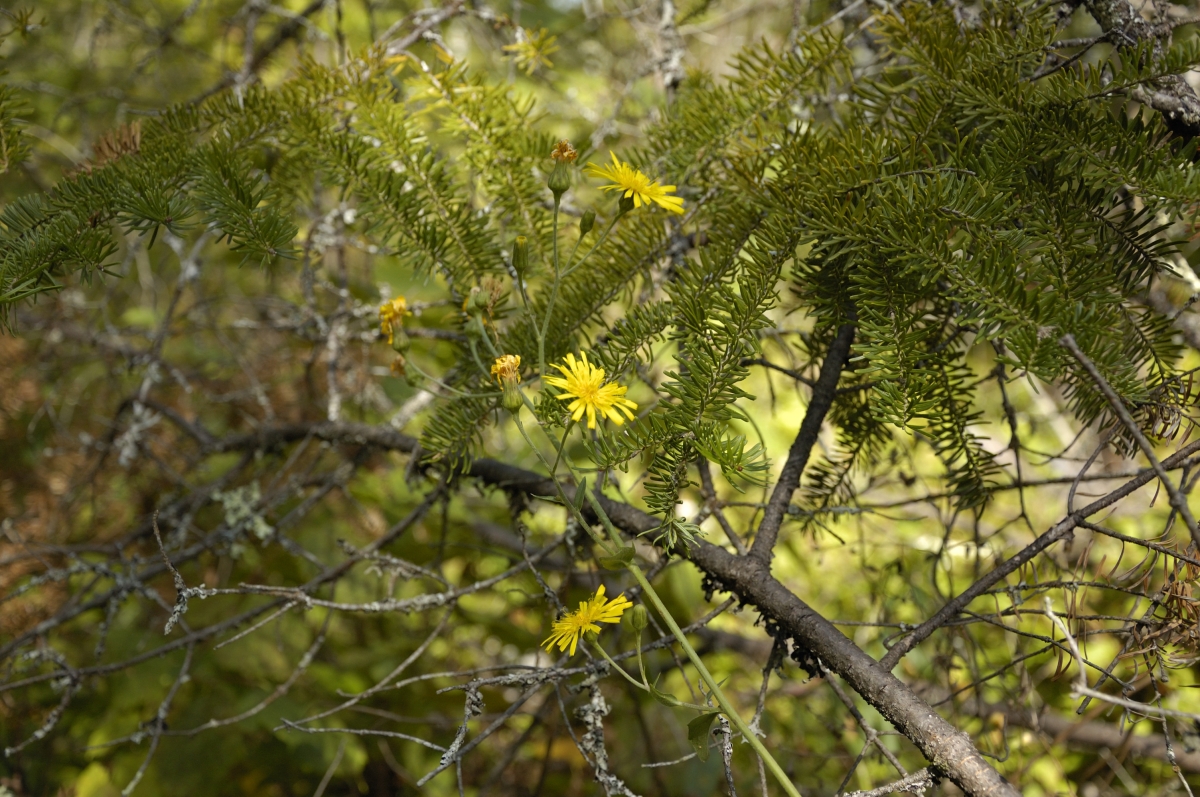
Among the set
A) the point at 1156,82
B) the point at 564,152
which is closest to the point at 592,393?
the point at 564,152

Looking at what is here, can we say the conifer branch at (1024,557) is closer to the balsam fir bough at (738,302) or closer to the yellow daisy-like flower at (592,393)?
the balsam fir bough at (738,302)

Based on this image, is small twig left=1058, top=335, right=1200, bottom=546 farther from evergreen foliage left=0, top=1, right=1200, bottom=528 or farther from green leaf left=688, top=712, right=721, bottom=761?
green leaf left=688, top=712, right=721, bottom=761

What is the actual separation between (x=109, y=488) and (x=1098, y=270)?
2330 millimetres

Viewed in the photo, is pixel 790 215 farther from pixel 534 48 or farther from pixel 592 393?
pixel 534 48

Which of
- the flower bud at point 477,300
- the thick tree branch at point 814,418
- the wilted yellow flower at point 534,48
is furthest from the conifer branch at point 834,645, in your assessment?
the wilted yellow flower at point 534,48

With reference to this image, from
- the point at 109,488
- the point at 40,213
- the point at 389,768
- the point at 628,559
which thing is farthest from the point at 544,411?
the point at 109,488

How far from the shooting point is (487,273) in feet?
3.63

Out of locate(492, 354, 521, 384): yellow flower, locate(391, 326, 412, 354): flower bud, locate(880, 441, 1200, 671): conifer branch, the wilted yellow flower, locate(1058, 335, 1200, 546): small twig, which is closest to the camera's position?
locate(1058, 335, 1200, 546): small twig

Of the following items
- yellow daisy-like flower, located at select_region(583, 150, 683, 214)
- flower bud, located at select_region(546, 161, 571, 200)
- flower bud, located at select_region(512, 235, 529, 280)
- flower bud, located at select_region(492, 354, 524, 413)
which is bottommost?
flower bud, located at select_region(492, 354, 524, 413)

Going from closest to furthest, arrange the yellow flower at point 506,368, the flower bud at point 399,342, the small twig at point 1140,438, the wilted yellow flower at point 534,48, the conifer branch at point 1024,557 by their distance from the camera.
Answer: the small twig at point 1140,438 → the conifer branch at point 1024,557 → the yellow flower at point 506,368 → the flower bud at point 399,342 → the wilted yellow flower at point 534,48

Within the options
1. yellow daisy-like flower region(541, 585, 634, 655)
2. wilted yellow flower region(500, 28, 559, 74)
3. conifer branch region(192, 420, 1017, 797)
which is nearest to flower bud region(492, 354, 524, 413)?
conifer branch region(192, 420, 1017, 797)

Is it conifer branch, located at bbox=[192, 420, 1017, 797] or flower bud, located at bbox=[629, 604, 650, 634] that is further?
flower bud, located at bbox=[629, 604, 650, 634]

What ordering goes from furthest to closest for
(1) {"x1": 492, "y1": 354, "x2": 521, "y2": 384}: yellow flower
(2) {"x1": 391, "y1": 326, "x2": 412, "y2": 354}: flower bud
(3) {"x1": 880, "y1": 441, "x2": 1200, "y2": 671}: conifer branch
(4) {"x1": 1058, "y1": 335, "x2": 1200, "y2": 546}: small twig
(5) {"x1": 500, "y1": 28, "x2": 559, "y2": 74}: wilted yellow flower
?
1. (5) {"x1": 500, "y1": 28, "x2": 559, "y2": 74}: wilted yellow flower
2. (2) {"x1": 391, "y1": 326, "x2": 412, "y2": 354}: flower bud
3. (1) {"x1": 492, "y1": 354, "x2": 521, "y2": 384}: yellow flower
4. (3) {"x1": 880, "y1": 441, "x2": 1200, "y2": 671}: conifer branch
5. (4) {"x1": 1058, "y1": 335, "x2": 1200, "y2": 546}: small twig

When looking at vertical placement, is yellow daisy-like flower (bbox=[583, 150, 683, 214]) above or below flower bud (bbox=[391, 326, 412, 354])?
above
